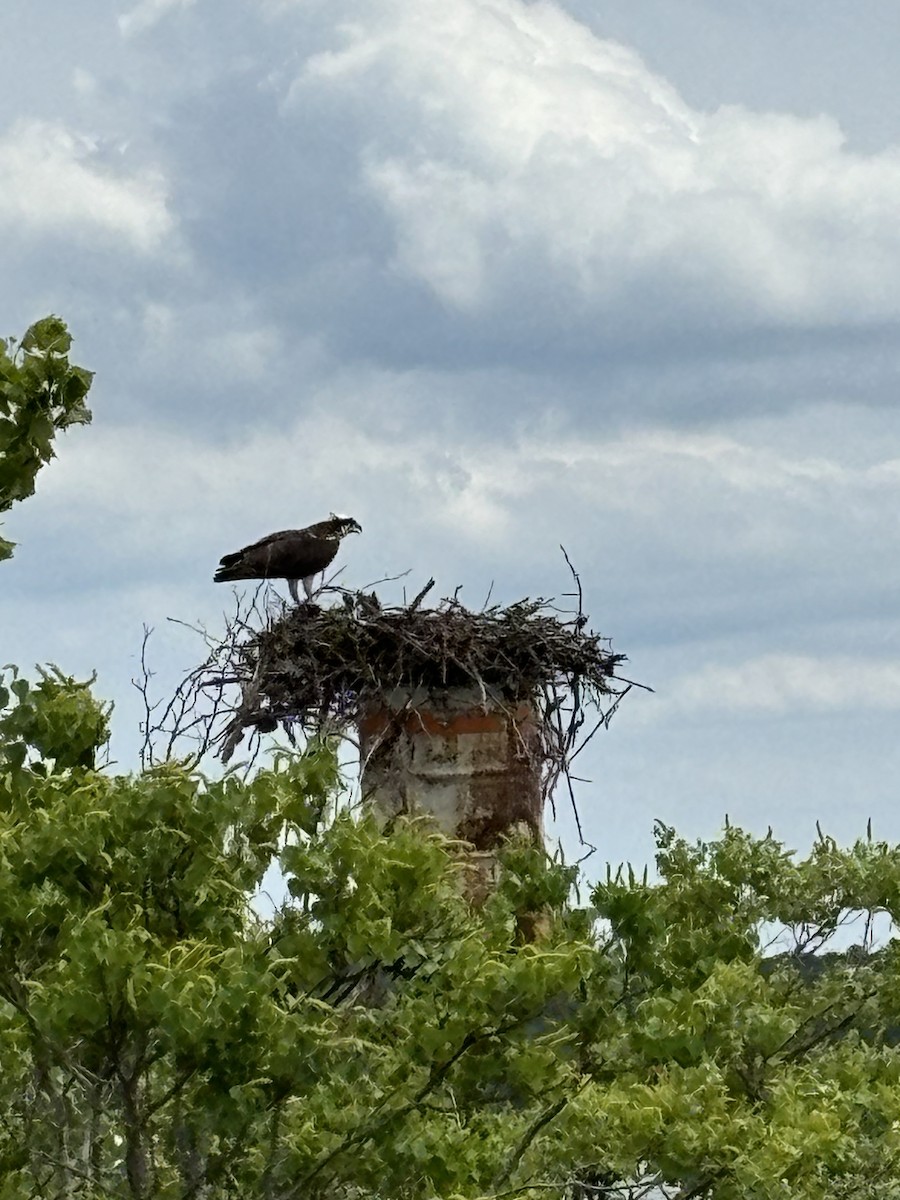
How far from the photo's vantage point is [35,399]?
617 centimetres

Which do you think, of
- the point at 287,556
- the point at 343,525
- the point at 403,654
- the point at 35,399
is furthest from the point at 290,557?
the point at 35,399

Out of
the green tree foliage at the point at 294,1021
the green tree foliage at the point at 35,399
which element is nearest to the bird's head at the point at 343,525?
the green tree foliage at the point at 294,1021

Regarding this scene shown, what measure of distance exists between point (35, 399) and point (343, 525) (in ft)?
25.8

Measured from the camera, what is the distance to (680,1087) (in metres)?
7.99

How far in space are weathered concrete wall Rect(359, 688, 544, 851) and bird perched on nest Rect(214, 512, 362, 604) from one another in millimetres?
1338

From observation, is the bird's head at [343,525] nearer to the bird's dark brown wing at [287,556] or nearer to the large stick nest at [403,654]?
the bird's dark brown wing at [287,556]

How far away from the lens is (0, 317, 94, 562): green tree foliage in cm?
612

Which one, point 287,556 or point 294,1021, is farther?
point 287,556

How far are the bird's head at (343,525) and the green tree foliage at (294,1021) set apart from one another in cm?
605

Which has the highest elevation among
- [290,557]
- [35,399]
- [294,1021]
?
[290,557]

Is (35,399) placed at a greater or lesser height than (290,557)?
lesser

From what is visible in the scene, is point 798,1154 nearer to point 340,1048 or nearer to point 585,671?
point 340,1048

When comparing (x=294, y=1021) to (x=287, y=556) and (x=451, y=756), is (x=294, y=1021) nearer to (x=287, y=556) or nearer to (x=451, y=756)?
(x=451, y=756)

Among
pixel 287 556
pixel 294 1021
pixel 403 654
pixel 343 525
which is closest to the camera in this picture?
pixel 294 1021
